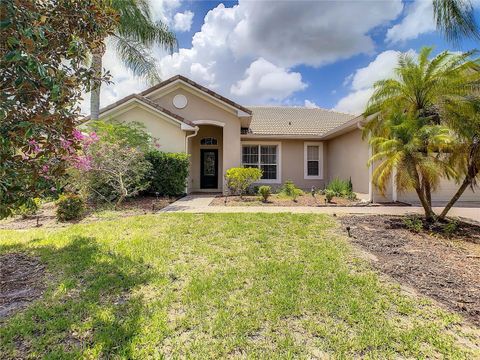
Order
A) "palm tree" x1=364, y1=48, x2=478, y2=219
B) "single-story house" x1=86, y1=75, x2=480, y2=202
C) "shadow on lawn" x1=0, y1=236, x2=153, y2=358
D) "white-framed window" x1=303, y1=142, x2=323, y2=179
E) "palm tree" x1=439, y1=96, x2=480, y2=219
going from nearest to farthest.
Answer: "shadow on lawn" x1=0, y1=236, x2=153, y2=358, "palm tree" x1=439, y1=96, x2=480, y2=219, "palm tree" x1=364, y1=48, x2=478, y2=219, "single-story house" x1=86, y1=75, x2=480, y2=202, "white-framed window" x1=303, y1=142, x2=323, y2=179

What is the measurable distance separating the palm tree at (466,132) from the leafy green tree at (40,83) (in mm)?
9168

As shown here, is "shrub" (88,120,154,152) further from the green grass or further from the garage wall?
the garage wall

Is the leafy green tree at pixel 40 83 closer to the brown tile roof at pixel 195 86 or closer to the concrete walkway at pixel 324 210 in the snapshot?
the concrete walkway at pixel 324 210

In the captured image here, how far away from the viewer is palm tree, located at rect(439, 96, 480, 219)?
25.2 feet

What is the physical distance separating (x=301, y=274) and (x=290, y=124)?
15.0m

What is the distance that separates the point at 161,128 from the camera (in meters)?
14.1

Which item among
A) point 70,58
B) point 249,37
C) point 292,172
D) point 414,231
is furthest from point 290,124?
point 70,58

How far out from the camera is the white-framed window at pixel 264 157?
56.1 feet

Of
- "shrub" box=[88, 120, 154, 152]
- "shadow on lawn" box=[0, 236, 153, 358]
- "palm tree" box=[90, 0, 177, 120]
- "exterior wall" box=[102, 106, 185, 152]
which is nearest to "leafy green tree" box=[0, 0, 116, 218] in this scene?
"shadow on lawn" box=[0, 236, 153, 358]

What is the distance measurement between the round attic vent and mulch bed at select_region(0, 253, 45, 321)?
449 inches

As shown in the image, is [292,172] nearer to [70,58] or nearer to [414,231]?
[414,231]

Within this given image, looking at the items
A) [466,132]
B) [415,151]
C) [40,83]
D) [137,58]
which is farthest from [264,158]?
[40,83]

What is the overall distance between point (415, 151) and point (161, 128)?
36.8 feet

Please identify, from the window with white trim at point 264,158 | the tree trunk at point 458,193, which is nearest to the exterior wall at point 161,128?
the window with white trim at point 264,158
